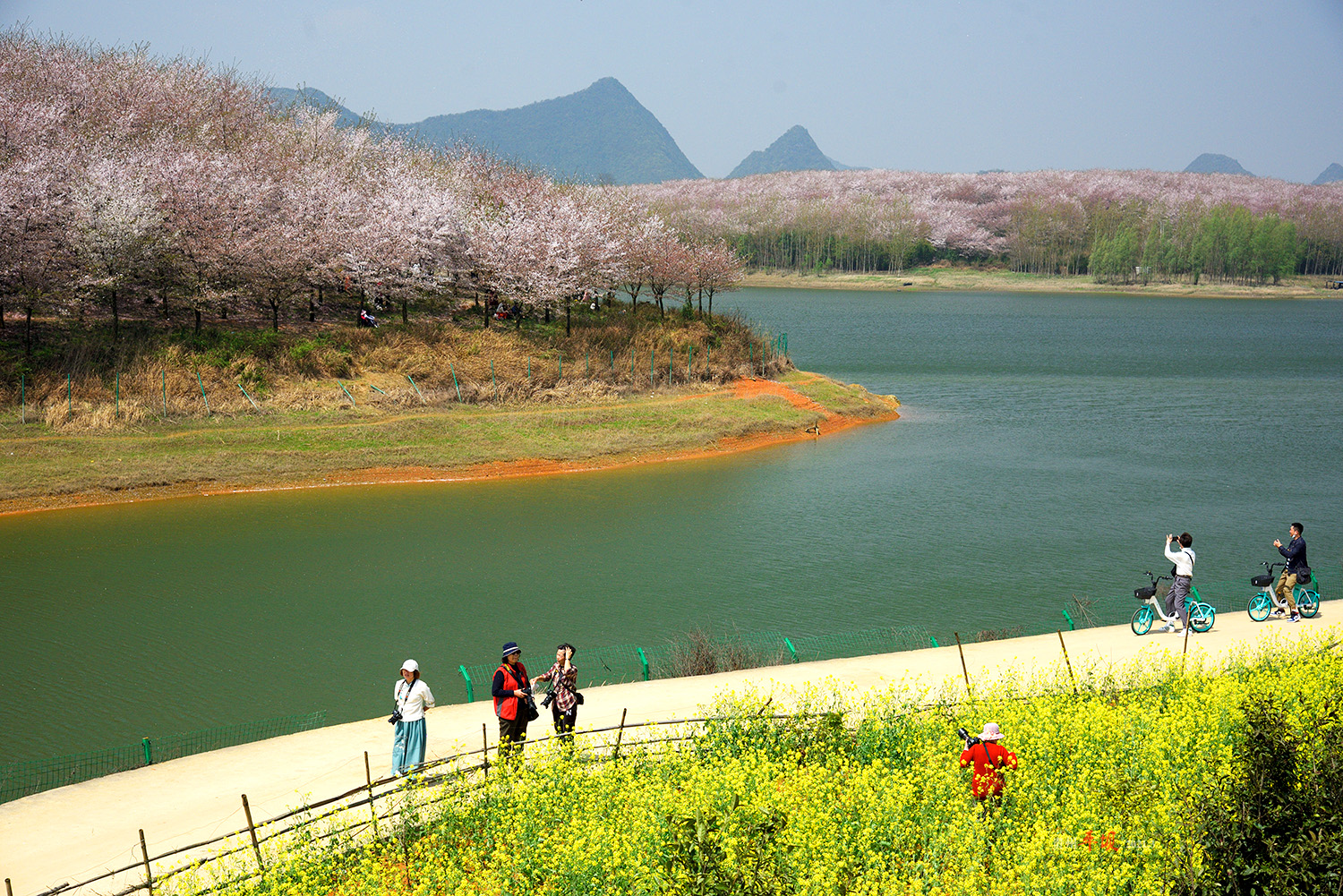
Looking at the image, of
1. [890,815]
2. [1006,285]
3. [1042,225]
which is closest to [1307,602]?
[890,815]

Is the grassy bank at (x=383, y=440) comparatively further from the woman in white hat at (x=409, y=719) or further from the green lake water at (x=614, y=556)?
the woman in white hat at (x=409, y=719)

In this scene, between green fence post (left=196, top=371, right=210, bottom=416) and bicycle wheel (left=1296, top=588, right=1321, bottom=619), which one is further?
green fence post (left=196, top=371, right=210, bottom=416)

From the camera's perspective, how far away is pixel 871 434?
43344 millimetres

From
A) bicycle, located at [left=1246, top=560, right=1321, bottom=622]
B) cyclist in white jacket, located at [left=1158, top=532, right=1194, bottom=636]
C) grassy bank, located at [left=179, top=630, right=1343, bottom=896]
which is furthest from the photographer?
bicycle, located at [left=1246, top=560, right=1321, bottom=622]

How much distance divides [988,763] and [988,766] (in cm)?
5

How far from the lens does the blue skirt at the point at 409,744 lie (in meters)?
12.7

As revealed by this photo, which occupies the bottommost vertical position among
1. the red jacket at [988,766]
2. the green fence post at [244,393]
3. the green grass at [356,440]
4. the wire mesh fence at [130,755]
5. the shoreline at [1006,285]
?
the wire mesh fence at [130,755]

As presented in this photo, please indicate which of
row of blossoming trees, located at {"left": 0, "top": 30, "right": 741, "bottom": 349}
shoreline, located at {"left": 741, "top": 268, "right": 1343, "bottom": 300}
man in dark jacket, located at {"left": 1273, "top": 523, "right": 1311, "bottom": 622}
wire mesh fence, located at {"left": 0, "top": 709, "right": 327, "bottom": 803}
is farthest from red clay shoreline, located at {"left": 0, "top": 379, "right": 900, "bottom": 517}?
shoreline, located at {"left": 741, "top": 268, "right": 1343, "bottom": 300}

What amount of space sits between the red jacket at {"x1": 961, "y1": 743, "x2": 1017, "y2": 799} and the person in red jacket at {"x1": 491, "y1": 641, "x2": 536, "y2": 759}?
552 centimetres

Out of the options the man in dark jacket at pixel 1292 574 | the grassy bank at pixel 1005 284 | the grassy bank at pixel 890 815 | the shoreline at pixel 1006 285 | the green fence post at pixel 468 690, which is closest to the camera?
the grassy bank at pixel 890 815

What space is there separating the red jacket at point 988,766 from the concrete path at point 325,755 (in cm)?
340

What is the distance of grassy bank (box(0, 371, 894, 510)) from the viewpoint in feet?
102

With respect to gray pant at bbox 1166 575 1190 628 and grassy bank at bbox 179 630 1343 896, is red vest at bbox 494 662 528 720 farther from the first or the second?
gray pant at bbox 1166 575 1190 628

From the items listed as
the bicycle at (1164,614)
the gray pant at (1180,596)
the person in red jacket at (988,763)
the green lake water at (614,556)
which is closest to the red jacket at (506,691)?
the green lake water at (614,556)
